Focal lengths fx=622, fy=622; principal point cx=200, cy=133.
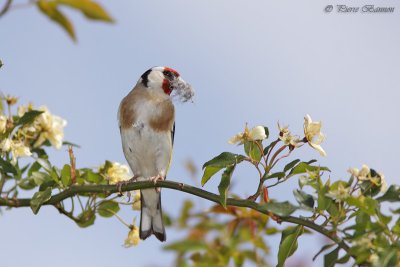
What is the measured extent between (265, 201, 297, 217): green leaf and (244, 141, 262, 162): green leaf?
0.38 m

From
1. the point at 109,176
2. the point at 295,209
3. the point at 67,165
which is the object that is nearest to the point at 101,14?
the point at 295,209

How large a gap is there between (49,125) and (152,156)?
1.38 metres

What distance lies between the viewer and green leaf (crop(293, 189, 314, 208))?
7.92 ft

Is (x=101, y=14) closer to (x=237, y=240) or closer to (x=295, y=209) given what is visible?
(x=237, y=240)

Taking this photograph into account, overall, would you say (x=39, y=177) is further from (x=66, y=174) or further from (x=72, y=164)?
(x=72, y=164)

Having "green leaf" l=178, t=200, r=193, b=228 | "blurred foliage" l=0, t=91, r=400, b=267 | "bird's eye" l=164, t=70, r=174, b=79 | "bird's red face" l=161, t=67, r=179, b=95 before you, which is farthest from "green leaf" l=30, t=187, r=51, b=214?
"bird's eye" l=164, t=70, r=174, b=79

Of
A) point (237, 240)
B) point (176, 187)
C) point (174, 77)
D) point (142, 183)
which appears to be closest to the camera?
point (237, 240)

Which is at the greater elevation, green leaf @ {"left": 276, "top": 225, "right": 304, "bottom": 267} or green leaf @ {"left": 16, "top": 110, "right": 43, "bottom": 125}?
green leaf @ {"left": 16, "top": 110, "right": 43, "bottom": 125}

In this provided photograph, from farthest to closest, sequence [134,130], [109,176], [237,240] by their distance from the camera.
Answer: [134,130], [109,176], [237,240]

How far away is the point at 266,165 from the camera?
8.79 feet

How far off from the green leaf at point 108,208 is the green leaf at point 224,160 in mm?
1011

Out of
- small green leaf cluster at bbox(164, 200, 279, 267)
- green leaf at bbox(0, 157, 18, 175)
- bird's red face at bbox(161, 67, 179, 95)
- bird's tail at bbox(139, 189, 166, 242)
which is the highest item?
small green leaf cluster at bbox(164, 200, 279, 267)

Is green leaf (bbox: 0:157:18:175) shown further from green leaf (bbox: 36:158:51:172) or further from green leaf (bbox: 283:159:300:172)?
green leaf (bbox: 283:159:300:172)

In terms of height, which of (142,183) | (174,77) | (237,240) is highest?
(237,240)
